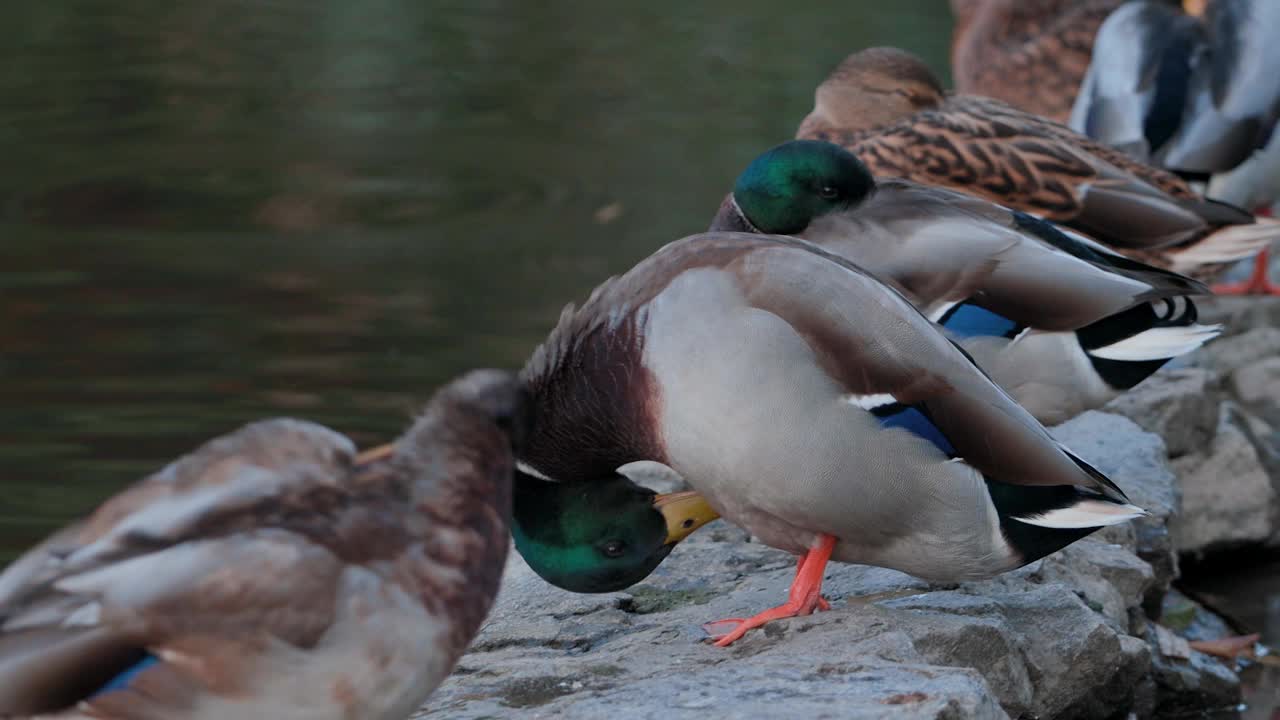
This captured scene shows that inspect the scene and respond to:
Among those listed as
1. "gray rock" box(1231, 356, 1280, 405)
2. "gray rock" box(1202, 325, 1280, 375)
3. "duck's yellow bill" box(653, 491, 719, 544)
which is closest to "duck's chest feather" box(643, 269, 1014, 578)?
"duck's yellow bill" box(653, 491, 719, 544)

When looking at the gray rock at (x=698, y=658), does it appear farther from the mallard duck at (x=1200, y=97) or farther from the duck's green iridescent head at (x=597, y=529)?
the mallard duck at (x=1200, y=97)

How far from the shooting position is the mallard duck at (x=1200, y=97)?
245 inches

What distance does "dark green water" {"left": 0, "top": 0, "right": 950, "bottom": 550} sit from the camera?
6594 millimetres

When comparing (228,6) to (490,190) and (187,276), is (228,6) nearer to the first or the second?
(490,190)

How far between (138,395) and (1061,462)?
4091mm

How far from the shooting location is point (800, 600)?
329 cm

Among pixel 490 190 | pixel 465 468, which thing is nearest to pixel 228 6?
pixel 490 190

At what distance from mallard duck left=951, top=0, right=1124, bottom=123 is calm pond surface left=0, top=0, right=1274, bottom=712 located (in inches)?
72.5

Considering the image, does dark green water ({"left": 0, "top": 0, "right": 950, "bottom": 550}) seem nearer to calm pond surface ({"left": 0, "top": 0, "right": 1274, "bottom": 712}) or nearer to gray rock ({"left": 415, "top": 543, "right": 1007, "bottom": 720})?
calm pond surface ({"left": 0, "top": 0, "right": 1274, "bottom": 712})

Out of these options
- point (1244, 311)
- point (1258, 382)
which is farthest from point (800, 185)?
point (1244, 311)

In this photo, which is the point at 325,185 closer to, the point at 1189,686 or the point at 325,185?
the point at 325,185

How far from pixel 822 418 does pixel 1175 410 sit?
6.94 feet

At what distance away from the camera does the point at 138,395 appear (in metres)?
6.44

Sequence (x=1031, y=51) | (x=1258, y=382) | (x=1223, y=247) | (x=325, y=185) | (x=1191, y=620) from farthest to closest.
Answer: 1. (x=325, y=185)
2. (x=1031, y=51)
3. (x=1258, y=382)
4. (x=1223, y=247)
5. (x=1191, y=620)
